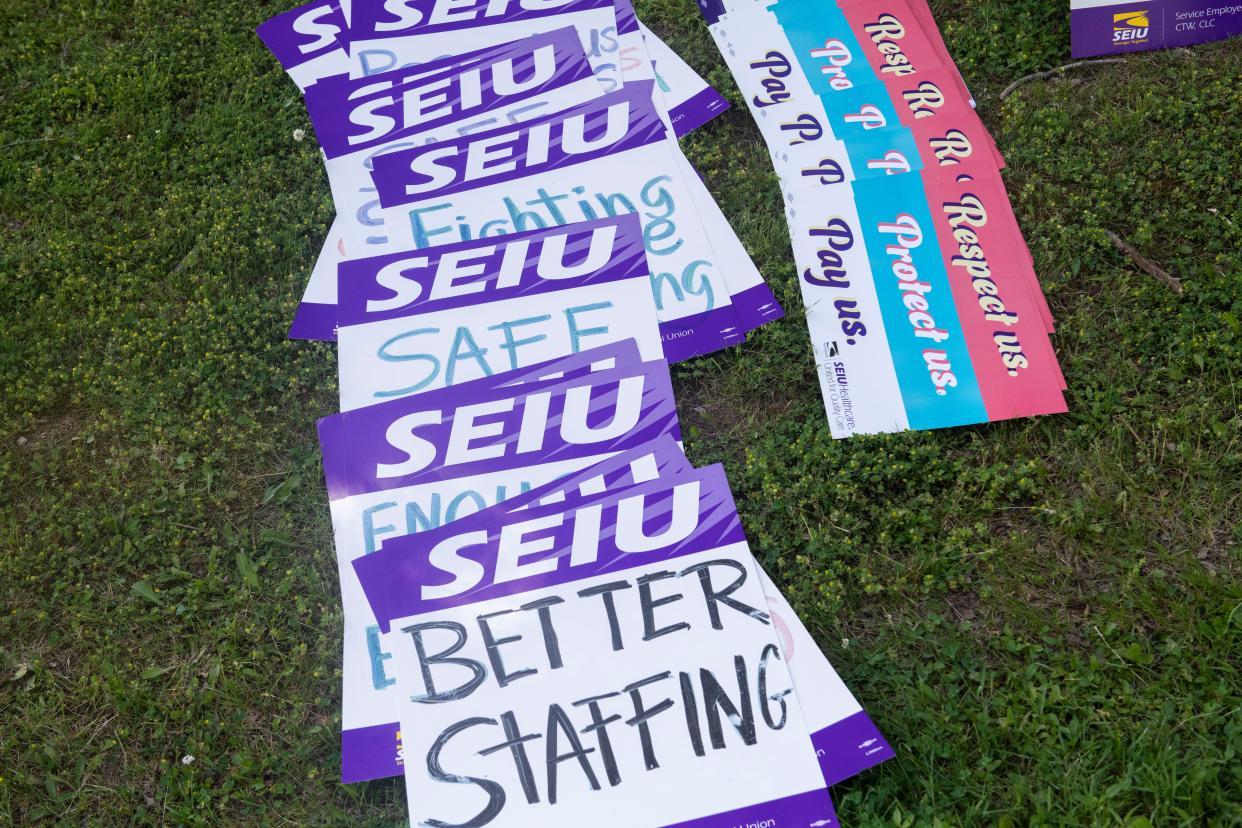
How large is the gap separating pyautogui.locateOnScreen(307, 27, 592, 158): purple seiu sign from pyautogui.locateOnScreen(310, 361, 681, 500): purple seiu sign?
1.25 meters

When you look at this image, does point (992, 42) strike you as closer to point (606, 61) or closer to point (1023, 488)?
point (606, 61)

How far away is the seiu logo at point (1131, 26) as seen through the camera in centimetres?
Answer: 375

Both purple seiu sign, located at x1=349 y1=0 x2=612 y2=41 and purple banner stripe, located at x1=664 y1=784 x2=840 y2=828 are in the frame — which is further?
purple seiu sign, located at x1=349 y1=0 x2=612 y2=41

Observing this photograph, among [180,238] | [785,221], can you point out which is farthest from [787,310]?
[180,238]

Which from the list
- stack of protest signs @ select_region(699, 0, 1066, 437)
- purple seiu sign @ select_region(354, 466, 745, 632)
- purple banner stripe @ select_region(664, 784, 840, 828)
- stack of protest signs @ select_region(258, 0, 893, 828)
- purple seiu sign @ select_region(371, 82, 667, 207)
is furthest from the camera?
purple seiu sign @ select_region(371, 82, 667, 207)

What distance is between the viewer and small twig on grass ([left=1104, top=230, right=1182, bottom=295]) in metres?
3.16

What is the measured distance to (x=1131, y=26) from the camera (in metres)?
3.76

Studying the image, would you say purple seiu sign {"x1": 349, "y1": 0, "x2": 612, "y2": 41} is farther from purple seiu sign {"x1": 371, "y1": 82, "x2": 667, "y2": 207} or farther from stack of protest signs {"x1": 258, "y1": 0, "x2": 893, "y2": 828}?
purple seiu sign {"x1": 371, "y1": 82, "x2": 667, "y2": 207}

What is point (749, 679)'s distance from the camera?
8.25 feet

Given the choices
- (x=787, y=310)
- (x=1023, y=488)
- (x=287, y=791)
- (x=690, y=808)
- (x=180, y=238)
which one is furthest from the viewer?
(x=180, y=238)

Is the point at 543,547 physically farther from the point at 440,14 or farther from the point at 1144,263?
the point at 440,14

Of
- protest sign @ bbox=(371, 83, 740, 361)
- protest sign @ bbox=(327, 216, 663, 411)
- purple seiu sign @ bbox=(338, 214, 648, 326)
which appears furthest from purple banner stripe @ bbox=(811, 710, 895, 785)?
purple seiu sign @ bbox=(338, 214, 648, 326)

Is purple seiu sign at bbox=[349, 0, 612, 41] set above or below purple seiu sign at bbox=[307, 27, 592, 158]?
above

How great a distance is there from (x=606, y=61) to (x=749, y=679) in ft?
7.95
